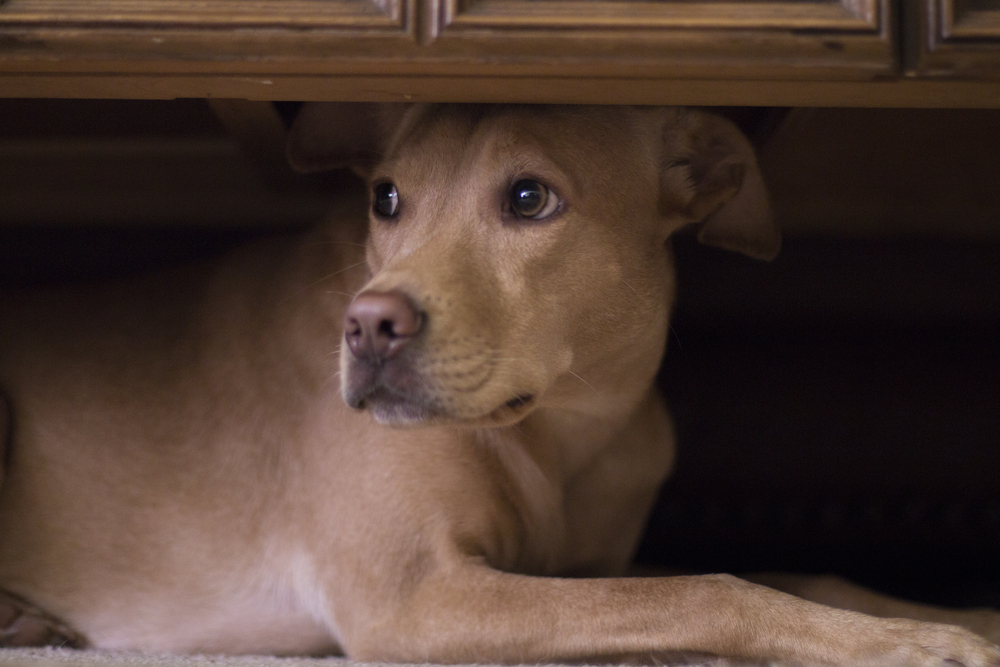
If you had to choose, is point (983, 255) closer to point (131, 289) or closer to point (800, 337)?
point (800, 337)

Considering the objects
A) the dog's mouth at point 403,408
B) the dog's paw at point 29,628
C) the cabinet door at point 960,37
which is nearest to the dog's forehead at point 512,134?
the dog's mouth at point 403,408

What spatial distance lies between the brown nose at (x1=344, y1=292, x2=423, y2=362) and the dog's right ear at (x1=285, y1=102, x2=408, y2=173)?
782 mm

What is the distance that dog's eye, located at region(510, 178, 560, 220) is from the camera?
1.81m

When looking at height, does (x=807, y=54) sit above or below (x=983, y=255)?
below

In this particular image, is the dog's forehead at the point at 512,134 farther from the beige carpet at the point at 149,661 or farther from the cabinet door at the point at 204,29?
the beige carpet at the point at 149,661

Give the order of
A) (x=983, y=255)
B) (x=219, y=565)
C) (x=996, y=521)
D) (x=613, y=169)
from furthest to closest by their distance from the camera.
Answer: (x=983, y=255) → (x=996, y=521) → (x=219, y=565) → (x=613, y=169)

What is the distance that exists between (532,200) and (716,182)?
1.77 feet

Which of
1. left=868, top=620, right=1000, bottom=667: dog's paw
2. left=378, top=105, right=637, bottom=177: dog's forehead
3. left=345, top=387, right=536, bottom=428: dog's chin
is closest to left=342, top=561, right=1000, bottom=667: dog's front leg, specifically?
left=868, top=620, right=1000, bottom=667: dog's paw

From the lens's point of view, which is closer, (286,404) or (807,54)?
(807,54)

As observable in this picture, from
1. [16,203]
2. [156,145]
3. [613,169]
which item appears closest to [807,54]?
[613,169]

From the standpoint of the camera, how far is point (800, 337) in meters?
3.22

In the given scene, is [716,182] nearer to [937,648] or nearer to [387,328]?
[387,328]

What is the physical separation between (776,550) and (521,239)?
176 centimetres

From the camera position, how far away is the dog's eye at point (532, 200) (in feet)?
5.94
